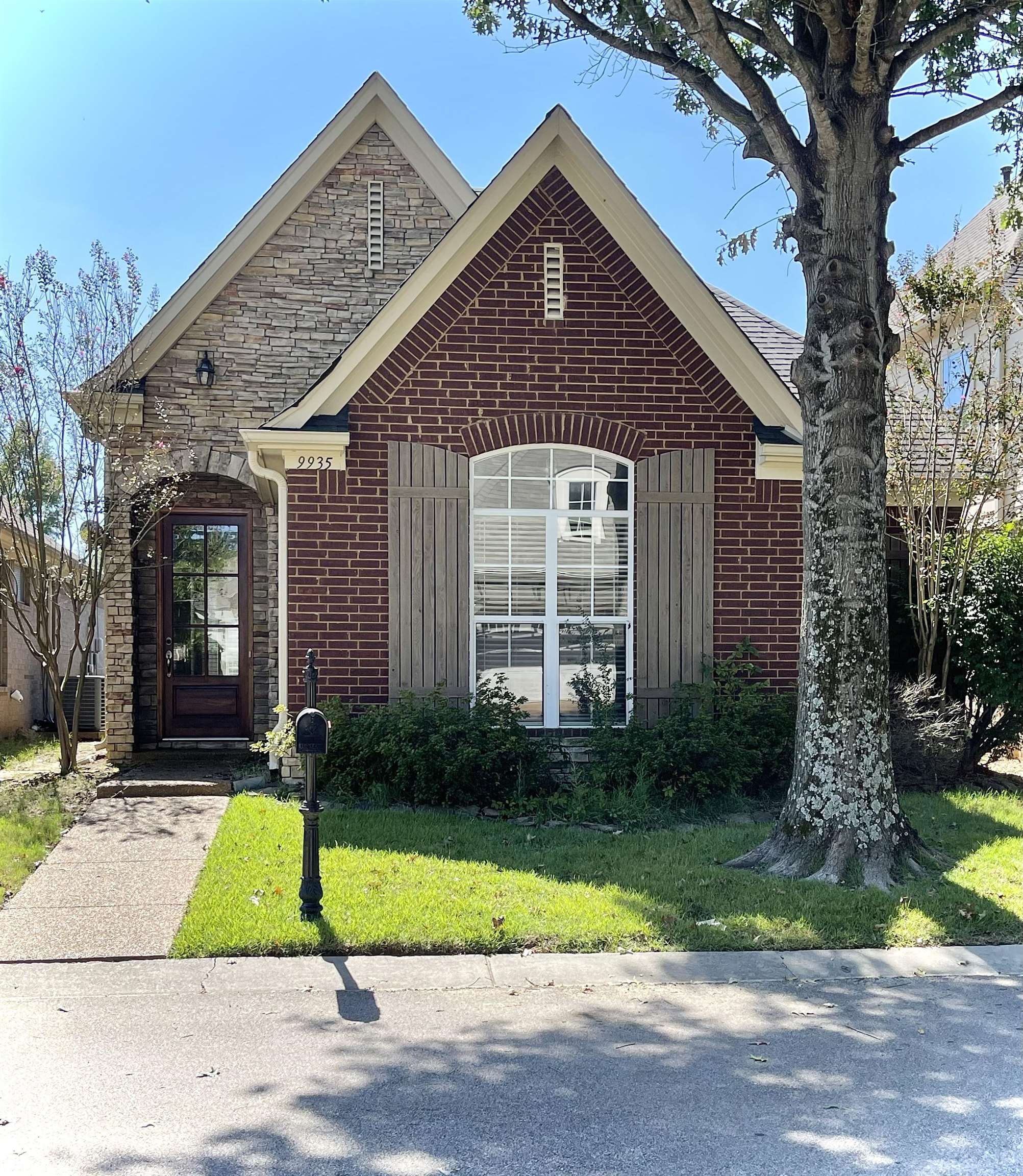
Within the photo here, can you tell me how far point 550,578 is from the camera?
10.0 meters

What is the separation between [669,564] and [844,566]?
3.07 m

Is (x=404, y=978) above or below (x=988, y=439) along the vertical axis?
below

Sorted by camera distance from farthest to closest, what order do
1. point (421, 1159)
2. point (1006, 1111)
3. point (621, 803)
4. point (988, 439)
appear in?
point (988, 439), point (621, 803), point (1006, 1111), point (421, 1159)

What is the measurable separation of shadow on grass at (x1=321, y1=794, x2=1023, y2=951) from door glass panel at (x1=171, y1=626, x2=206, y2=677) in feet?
13.9

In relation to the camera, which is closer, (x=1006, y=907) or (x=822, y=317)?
(x=1006, y=907)

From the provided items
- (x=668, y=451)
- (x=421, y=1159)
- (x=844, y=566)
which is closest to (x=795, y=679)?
(x=668, y=451)

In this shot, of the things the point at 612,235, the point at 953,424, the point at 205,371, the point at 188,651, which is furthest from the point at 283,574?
the point at 953,424

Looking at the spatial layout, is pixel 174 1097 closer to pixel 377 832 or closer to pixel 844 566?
pixel 377 832

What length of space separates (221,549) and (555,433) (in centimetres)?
461

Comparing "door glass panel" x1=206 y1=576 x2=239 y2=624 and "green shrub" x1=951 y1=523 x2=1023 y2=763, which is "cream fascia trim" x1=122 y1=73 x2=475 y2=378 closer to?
"door glass panel" x1=206 y1=576 x2=239 y2=624

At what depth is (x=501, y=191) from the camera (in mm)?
9539

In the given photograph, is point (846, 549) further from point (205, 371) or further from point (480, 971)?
point (205, 371)

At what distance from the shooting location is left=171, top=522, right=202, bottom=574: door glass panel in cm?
1228

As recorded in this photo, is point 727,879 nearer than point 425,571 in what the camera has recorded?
Yes
